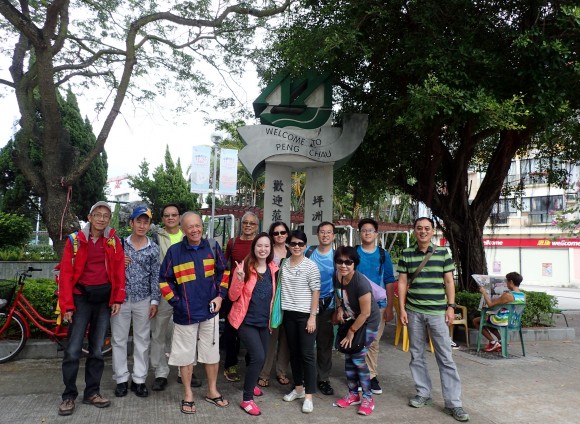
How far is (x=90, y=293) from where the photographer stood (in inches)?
147

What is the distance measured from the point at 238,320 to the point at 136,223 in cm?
128

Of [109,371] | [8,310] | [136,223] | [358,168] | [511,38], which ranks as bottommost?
[109,371]

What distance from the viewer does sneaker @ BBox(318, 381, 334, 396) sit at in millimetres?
4227

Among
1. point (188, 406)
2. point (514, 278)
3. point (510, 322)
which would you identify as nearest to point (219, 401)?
point (188, 406)

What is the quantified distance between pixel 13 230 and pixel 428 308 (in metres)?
13.5

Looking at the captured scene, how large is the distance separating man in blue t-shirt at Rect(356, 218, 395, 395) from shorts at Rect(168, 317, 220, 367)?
1.49 metres

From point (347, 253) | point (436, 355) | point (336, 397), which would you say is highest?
point (347, 253)

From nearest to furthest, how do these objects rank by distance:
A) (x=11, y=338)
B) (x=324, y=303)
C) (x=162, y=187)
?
(x=324, y=303)
(x=11, y=338)
(x=162, y=187)

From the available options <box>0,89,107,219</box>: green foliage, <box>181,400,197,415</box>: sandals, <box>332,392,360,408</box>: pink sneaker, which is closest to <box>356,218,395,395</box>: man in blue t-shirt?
<box>332,392,360,408</box>: pink sneaker

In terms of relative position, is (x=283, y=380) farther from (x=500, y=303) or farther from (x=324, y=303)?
(x=500, y=303)

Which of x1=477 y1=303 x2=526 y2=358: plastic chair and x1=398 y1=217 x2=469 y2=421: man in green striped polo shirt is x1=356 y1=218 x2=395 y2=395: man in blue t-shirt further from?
x1=477 y1=303 x2=526 y2=358: plastic chair

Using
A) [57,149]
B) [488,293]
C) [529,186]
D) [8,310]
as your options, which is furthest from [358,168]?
[529,186]

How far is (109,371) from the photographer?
15.7ft

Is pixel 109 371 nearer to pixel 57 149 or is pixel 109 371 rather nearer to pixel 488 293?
pixel 57 149
